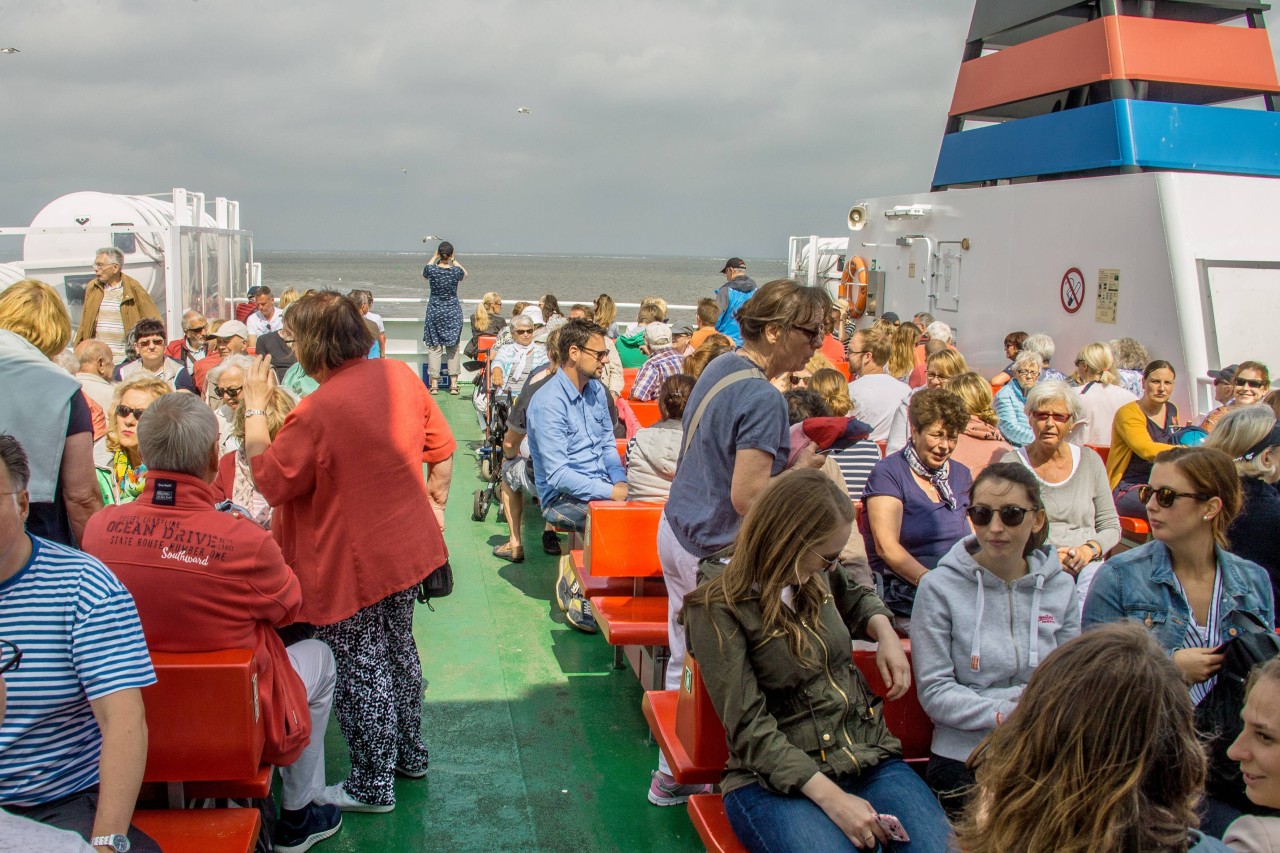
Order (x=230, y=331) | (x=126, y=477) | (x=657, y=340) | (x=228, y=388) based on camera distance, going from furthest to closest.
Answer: (x=657, y=340) → (x=230, y=331) → (x=228, y=388) → (x=126, y=477)

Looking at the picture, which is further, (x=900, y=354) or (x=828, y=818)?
(x=900, y=354)

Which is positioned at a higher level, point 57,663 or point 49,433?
point 49,433

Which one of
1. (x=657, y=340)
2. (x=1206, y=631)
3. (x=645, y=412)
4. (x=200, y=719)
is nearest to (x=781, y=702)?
(x=1206, y=631)

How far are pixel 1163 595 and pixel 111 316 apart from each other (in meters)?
8.10

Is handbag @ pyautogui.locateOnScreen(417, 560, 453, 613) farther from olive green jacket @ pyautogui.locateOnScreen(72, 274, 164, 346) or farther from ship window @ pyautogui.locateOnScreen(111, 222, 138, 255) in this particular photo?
ship window @ pyautogui.locateOnScreen(111, 222, 138, 255)

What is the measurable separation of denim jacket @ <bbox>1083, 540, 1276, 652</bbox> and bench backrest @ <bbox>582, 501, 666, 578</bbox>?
6.52ft

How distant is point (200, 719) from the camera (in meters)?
2.72

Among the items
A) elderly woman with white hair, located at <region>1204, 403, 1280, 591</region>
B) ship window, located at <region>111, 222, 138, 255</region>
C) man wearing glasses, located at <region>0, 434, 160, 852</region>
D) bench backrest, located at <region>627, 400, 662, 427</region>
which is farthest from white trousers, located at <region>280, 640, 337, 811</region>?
ship window, located at <region>111, 222, 138, 255</region>

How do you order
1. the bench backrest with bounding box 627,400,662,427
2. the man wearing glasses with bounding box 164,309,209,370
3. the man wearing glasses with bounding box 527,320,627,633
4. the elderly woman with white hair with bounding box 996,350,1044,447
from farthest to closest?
Answer: the man wearing glasses with bounding box 164,309,209,370 → the bench backrest with bounding box 627,400,662,427 → the elderly woman with white hair with bounding box 996,350,1044,447 → the man wearing glasses with bounding box 527,320,627,633

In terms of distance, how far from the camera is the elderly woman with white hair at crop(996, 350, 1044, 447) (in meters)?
6.37

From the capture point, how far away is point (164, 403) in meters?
2.88

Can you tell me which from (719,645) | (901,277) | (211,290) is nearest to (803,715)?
(719,645)

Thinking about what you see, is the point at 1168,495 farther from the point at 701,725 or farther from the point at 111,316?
the point at 111,316

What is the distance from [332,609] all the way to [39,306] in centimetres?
141
